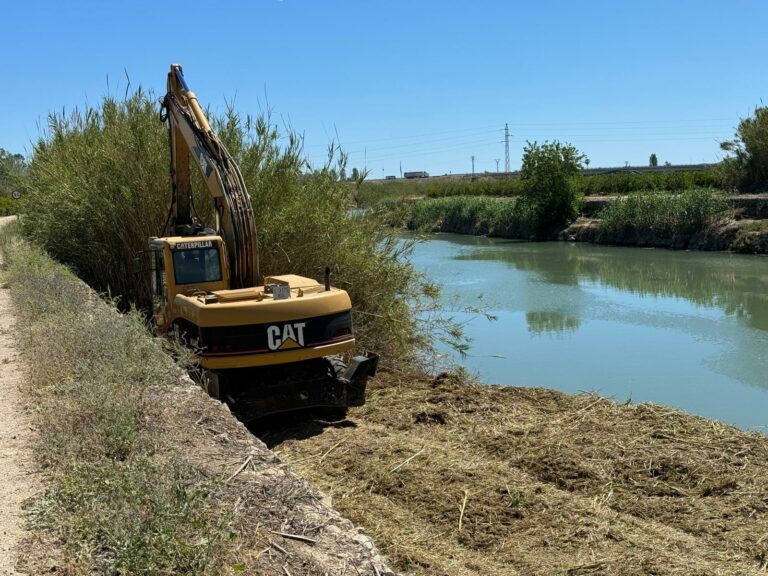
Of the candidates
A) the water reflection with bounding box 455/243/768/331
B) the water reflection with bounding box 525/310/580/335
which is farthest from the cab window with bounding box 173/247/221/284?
the water reflection with bounding box 455/243/768/331

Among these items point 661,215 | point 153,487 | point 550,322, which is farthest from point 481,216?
point 153,487

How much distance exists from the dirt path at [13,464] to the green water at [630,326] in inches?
277

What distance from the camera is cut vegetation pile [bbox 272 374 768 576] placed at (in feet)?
16.8

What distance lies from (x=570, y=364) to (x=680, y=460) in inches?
250

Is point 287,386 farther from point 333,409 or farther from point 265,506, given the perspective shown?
point 265,506

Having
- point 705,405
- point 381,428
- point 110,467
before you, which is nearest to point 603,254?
point 705,405

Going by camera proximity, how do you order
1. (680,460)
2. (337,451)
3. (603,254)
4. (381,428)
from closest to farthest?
(680,460)
(337,451)
(381,428)
(603,254)

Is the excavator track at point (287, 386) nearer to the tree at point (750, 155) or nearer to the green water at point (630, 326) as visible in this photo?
the green water at point (630, 326)

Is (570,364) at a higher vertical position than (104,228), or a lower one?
lower

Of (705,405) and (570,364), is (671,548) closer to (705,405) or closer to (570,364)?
(705,405)

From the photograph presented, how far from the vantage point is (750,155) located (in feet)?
118

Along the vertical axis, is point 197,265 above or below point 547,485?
above

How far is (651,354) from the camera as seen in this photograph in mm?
13391

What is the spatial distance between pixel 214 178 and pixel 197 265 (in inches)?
40.7
